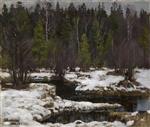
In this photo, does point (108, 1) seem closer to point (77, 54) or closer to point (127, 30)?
point (127, 30)

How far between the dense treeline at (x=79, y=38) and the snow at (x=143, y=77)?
78 centimetres

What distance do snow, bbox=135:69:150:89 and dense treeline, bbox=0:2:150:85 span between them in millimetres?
782

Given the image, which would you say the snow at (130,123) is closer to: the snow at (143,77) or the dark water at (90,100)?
the dark water at (90,100)

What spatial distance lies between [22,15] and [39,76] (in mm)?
11003

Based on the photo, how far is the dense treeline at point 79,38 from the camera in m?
26.1

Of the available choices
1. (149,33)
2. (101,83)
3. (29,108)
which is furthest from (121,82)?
(149,33)

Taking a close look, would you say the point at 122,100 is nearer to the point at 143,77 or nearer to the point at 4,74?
the point at 143,77

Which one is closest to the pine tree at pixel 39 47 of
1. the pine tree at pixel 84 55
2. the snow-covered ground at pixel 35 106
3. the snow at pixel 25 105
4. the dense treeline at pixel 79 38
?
the dense treeline at pixel 79 38

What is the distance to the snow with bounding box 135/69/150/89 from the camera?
72.9 feet

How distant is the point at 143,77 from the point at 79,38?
12.1 metres

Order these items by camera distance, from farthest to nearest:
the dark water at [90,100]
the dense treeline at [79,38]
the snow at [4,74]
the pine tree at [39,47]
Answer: the pine tree at [39,47] → the dense treeline at [79,38] → the snow at [4,74] → the dark water at [90,100]

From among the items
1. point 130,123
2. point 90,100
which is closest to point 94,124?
point 130,123

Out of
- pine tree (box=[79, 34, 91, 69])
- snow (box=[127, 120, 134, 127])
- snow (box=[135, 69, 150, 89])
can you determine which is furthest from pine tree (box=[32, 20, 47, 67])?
snow (box=[127, 120, 134, 127])

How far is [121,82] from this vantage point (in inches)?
835
